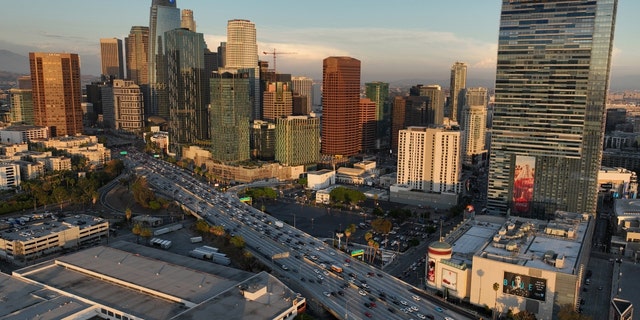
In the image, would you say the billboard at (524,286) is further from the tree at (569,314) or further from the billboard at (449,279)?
the billboard at (449,279)

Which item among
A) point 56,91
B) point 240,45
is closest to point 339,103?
point 240,45

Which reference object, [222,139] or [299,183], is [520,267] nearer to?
[299,183]

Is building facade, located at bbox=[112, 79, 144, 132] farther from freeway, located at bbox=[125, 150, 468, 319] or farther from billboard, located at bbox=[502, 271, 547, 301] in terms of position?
billboard, located at bbox=[502, 271, 547, 301]

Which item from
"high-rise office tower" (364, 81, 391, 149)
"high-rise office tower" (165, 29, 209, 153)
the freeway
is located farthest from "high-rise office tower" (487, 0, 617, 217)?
"high-rise office tower" (165, 29, 209, 153)

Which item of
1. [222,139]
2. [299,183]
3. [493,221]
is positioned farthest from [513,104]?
[222,139]

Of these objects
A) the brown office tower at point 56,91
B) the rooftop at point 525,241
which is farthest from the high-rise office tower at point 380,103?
the rooftop at point 525,241

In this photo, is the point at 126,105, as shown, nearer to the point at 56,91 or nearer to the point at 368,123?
the point at 56,91
